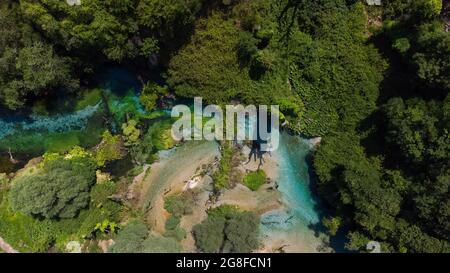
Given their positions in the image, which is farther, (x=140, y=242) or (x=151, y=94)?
(x=151, y=94)

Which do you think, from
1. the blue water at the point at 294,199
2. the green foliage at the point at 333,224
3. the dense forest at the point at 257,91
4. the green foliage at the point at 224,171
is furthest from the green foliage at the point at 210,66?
the green foliage at the point at 333,224

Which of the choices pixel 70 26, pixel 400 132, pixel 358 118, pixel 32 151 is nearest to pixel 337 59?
pixel 358 118

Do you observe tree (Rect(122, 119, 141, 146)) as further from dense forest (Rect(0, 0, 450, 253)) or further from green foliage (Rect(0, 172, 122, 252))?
green foliage (Rect(0, 172, 122, 252))

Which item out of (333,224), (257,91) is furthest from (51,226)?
(333,224)

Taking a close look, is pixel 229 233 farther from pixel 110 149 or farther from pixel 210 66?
pixel 210 66

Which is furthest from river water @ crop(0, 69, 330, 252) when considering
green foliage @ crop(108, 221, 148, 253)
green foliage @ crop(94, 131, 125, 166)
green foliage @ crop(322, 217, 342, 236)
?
green foliage @ crop(108, 221, 148, 253)
